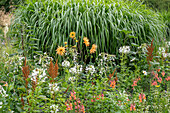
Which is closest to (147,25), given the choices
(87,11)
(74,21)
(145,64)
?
(145,64)

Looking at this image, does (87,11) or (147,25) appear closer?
(87,11)

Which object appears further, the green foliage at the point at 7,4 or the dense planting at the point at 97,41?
the green foliage at the point at 7,4

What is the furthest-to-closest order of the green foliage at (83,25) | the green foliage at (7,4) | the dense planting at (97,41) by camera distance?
the green foliage at (7,4)
the green foliage at (83,25)
the dense planting at (97,41)

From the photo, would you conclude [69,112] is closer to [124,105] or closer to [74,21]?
[124,105]

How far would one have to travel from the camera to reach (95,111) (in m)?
1.92

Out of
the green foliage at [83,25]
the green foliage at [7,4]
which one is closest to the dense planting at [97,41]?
the green foliage at [83,25]

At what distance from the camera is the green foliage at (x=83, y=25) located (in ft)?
10.0

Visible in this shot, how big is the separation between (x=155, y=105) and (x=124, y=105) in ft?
1.95

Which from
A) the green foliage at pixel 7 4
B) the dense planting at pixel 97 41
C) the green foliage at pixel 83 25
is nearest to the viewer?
the dense planting at pixel 97 41

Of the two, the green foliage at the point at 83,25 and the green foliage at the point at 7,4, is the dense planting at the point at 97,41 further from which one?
the green foliage at the point at 7,4

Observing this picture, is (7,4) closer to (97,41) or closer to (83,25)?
(83,25)

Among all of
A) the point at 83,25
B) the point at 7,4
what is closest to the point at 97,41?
the point at 83,25

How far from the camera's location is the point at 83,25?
10.1 ft

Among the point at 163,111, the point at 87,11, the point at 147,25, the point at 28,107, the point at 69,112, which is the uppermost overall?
the point at 87,11
